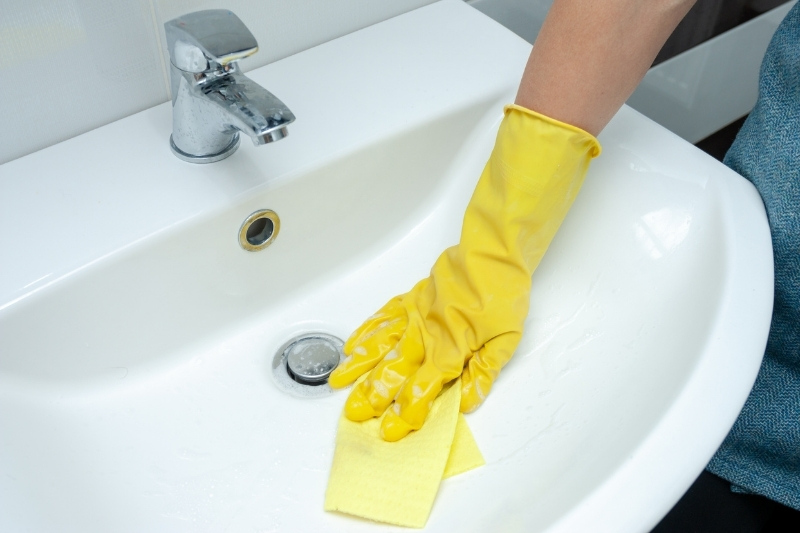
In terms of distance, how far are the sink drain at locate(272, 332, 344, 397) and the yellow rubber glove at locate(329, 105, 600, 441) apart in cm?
2

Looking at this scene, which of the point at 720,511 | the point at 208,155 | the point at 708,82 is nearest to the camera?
the point at 208,155

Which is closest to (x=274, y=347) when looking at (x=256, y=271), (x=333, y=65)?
(x=256, y=271)

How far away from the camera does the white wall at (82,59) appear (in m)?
0.58

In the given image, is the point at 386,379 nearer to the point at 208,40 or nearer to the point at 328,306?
the point at 328,306

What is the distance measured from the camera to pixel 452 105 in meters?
0.71

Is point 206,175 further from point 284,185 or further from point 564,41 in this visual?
point 564,41

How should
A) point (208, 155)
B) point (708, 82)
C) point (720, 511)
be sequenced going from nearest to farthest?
point (208, 155) < point (720, 511) < point (708, 82)

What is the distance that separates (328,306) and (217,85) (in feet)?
0.79

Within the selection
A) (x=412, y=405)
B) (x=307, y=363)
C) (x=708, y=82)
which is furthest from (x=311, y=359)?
(x=708, y=82)

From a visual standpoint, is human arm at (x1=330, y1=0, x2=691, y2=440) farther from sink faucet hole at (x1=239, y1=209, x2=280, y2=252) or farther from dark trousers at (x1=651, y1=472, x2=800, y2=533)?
dark trousers at (x1=651, y1=472, x2=800, y2=533)

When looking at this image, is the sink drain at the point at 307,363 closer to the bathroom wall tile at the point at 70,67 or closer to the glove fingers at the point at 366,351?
the glove fingers at the point at 366,351

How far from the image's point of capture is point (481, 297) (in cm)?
62

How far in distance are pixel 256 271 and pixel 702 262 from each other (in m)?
0.38

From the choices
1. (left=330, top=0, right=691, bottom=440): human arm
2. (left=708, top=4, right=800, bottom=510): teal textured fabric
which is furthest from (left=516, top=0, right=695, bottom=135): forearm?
(left=708, top=4, right=800, bottom=510): teal textured fabric
